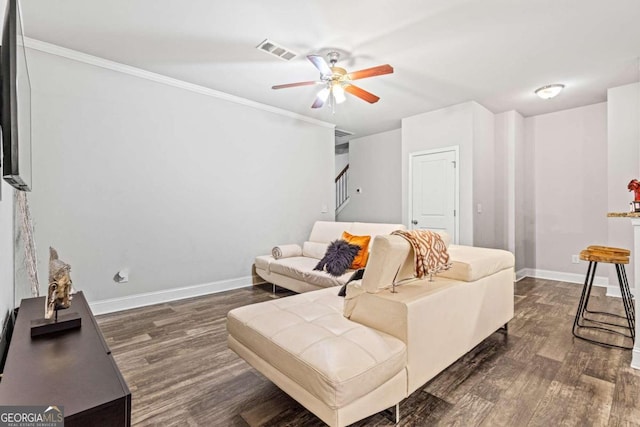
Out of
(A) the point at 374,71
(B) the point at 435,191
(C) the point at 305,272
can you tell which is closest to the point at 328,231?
(C) the point at 305,272

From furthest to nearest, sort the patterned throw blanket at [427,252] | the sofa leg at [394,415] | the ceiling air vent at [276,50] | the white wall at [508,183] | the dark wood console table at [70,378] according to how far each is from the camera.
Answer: the white wall at [508,183]
the ceiling air vent at [276,50]
the patterned throw blanket at [427,252]
the sofa leg at [394,415]
the dark wood console table at [70,378]

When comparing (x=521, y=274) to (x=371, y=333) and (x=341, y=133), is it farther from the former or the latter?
(x=371, y=333)

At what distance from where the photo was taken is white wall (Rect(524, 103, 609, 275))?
440cm

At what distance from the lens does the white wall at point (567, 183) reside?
440cm

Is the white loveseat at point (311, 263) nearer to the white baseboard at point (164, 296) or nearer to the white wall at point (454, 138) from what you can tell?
the white baseboard at point (164, 296)

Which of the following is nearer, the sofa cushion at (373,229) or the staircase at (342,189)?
the sofa cushion at (373,229)

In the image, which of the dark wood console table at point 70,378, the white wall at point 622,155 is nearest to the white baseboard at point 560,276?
the white wall at point 622,155

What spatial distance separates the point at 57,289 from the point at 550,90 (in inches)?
200

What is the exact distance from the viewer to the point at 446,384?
1.93 m

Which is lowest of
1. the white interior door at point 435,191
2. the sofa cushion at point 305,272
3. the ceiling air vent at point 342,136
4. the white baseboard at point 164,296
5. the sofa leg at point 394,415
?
the sofa leg at point 394,415

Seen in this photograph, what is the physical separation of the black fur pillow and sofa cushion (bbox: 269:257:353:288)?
6 centimetres

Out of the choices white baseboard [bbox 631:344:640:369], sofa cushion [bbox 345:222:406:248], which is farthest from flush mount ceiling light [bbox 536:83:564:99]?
white baseboard [bbox 631:344:640:369]

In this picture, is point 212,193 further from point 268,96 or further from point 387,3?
point 387,3

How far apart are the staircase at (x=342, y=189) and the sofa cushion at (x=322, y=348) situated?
5.09 metres
